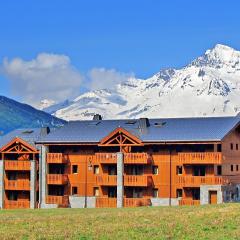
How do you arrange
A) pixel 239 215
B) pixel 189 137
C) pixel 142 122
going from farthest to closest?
pixel 142 122 → pixel 189 137 → pixel 239 215

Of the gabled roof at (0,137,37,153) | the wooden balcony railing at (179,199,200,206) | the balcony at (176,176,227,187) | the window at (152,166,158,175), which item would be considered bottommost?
the wooden balcony railing at (179,199,200,206)

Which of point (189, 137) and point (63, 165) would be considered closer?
point (189, 137)

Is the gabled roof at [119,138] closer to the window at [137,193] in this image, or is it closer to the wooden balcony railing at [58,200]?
the window at [137,193]

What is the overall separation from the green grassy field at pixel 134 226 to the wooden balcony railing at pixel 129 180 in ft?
99.4

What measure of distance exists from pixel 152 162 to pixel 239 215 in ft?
121

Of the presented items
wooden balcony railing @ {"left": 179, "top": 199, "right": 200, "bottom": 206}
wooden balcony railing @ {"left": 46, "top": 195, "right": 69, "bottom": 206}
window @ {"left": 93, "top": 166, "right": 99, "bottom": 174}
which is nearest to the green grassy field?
wooden balcony railing @ {"left": 179, "top": 199, "right": 200, "bottom": 206}

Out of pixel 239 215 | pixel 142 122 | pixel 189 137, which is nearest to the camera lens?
pixel 239 215

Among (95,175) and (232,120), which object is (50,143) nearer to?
(95,175)

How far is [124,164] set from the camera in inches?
3420

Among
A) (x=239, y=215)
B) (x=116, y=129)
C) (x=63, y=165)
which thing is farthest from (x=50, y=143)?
(x=239, y=215)

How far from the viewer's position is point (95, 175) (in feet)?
295

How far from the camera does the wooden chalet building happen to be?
8319 centimetres

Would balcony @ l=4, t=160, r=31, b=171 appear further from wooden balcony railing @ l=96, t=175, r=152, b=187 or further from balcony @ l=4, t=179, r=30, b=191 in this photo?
wooden balcony railing @ l=96, t=175, r=152, b=187

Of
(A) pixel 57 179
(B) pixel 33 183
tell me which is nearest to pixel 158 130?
(A) pixel 57 179
